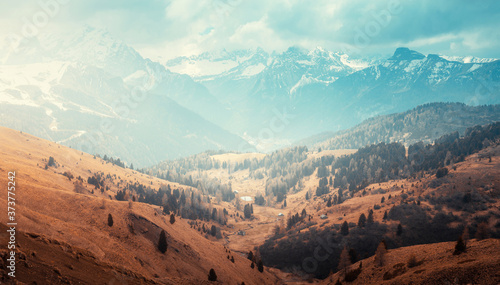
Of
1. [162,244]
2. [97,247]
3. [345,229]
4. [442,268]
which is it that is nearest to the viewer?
[442,268]

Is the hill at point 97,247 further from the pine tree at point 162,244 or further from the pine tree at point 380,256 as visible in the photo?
the pine tree at point 380,256

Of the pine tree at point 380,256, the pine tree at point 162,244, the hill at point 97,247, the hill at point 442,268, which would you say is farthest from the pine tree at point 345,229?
the pine tree at point 162,244

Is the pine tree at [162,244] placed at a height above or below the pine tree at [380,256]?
above

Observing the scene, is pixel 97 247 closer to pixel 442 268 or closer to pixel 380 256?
pixel 442 268

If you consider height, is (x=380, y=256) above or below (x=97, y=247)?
below

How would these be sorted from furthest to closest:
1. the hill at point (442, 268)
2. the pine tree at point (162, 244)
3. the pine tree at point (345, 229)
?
1. the pine tree at point (345, 229)
2. the pine tree at point (162, 244)
3. the hill at point (442, 268)

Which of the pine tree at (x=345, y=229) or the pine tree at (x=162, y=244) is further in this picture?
the pine tree at (x=345, y=229)

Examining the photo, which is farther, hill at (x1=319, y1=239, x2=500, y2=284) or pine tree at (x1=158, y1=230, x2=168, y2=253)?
pine tree at (x1=158, y1=230, x2=168, y2=253)

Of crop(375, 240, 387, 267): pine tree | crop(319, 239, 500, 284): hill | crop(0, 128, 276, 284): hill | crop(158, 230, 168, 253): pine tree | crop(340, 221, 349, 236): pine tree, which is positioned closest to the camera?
crop(0, 128, 276, 284): hill

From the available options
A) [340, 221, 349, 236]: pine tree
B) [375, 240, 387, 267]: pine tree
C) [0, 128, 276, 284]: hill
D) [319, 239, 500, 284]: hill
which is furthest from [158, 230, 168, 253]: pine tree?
[340, 221, 349, 236]: pine tree

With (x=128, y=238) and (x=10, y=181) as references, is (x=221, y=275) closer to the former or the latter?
(x=128, y=238)

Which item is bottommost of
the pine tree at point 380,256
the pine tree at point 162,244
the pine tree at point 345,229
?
the pine tree at point 345,229

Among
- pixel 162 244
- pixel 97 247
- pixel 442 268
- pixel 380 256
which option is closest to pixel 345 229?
pixel 380 256

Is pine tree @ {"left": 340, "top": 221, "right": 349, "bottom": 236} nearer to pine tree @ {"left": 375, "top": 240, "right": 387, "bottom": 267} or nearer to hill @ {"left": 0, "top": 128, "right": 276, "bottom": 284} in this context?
hill @ {"left": 0, "top": 128, "right": 276, "bottom": 284}
